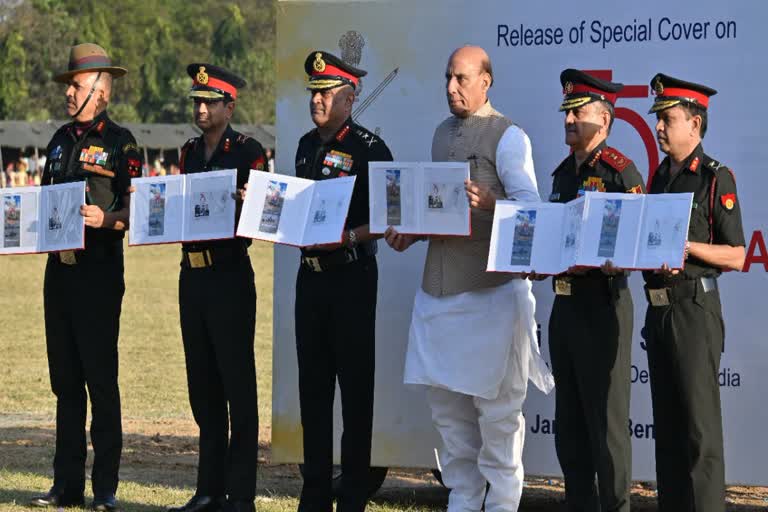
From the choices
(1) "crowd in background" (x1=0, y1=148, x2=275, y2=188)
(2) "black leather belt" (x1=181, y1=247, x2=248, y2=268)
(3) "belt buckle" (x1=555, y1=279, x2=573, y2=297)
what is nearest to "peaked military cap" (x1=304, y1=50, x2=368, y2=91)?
(2) "black leather belt" (x1=181, y1=247, x2=248, y2=268)

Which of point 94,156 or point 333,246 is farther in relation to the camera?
point 94,156

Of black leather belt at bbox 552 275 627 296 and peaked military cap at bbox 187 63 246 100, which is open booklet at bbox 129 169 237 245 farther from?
black leather belt at bbox 552 275 627 296

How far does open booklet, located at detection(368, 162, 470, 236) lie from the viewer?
5.89 m

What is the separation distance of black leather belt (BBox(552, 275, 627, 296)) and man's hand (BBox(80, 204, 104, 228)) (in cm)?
244

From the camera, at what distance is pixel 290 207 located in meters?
6.21

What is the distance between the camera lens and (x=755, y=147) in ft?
22.7

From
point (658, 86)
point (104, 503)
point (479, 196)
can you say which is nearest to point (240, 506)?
point (104, 503)

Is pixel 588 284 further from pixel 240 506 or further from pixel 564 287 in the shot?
pixel 240 506

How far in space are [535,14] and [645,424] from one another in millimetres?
2319

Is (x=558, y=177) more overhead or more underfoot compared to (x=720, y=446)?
more overhead

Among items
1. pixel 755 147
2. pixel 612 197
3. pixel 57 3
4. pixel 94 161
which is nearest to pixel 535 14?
pixel 755 147

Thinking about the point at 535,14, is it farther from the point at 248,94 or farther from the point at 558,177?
the point at 248,94

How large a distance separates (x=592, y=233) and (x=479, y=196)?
1.96 ft

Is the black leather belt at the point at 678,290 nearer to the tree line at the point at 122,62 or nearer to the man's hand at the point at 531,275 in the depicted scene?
the man's hand at the point at 531,275
